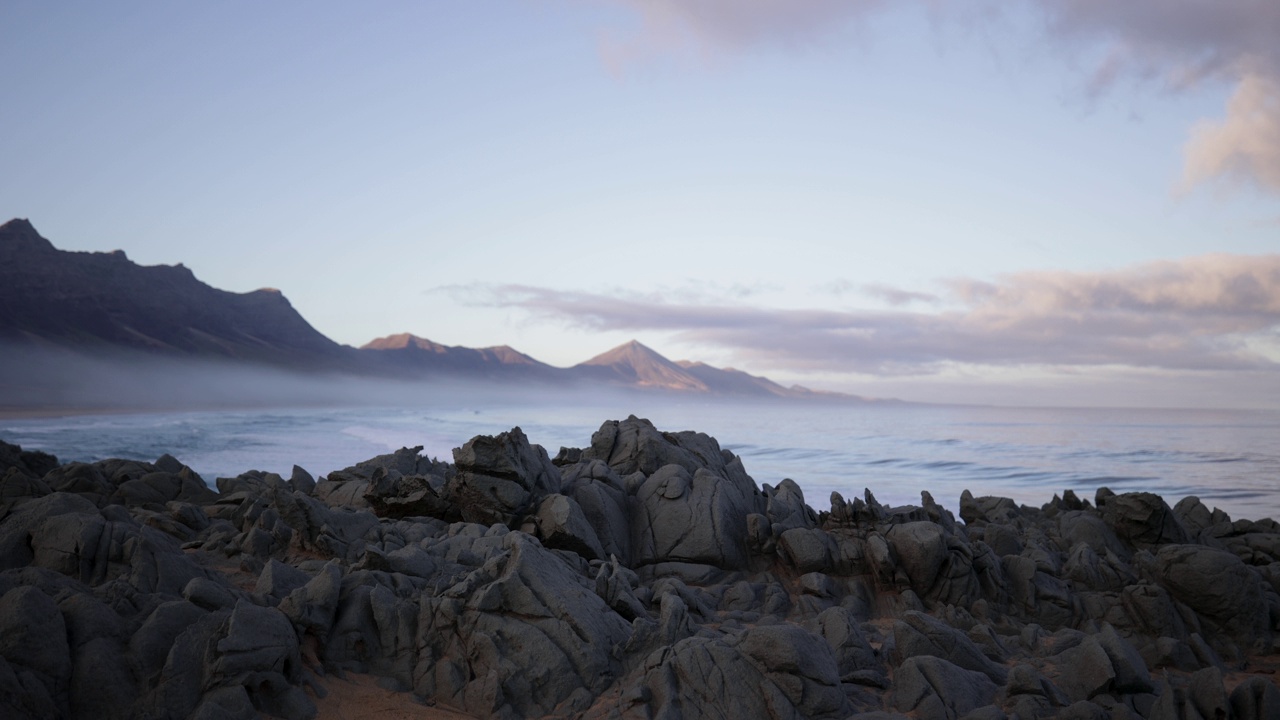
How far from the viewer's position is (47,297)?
130500mm

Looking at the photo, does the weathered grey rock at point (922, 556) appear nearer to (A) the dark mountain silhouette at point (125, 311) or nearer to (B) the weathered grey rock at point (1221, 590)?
(B) the weathered grey rock at point (1221, 590)

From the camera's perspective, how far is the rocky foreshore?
21.3 ft

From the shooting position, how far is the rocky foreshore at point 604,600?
650 cm

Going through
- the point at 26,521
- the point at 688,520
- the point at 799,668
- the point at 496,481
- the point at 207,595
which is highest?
the point at 496,481

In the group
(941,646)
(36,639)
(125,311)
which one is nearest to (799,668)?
(941,646)

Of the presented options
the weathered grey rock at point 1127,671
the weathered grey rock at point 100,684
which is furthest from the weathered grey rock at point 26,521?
the weathered grey rock at point 1127,671

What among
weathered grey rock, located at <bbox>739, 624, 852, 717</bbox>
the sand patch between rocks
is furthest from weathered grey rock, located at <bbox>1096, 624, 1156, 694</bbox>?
the sand patch between rocks

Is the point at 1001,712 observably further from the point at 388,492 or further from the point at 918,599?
the point at 388,492

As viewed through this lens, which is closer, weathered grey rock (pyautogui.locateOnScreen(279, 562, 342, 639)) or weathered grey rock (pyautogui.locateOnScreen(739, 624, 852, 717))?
weathered grey rock (pyautogui.locateOnScreen(739, 624, 852, 717))

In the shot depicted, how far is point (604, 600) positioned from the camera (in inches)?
326

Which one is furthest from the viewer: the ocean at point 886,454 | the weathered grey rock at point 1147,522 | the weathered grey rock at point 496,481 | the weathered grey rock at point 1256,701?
the ocean at point 886,454

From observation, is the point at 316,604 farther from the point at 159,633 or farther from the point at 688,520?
the point at 688,520

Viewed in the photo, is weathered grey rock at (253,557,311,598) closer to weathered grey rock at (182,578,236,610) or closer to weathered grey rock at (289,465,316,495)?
weathered grey rock at (182,578,236,610)

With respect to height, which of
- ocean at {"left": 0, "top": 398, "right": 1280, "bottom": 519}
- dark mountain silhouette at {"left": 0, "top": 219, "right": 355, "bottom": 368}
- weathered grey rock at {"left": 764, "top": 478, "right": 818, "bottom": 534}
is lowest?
ocean at {"left": 0, "top": 398, "right": 1280, "bottom": 519}
